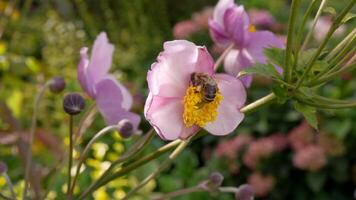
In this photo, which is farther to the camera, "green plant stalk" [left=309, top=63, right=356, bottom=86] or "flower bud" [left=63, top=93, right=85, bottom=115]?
"flower bud" [left=63, top=93, right=85, bottom=115]

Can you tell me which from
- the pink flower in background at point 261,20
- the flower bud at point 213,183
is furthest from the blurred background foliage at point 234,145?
the flower bud at point 213,183

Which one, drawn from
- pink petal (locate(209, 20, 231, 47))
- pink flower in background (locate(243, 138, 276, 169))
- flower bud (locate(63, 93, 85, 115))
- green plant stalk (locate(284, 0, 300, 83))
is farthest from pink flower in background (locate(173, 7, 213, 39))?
green plant stalk (locate(284, 0, 300, 83))

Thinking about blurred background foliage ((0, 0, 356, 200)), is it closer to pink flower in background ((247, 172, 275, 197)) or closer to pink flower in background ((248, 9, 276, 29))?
pink flower in background ((247, 172, 275, 197))

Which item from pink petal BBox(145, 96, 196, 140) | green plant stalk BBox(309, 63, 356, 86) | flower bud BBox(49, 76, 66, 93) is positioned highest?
green plant stalk BBox(309, 63, 356, 86)

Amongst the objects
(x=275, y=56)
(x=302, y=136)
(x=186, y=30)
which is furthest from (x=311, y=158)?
(x=275, y=56)

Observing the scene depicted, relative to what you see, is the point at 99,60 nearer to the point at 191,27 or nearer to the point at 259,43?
the point at 259,43

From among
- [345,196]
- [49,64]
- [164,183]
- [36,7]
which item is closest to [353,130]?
[345,196]

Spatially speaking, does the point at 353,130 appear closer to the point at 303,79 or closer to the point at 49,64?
the point at 49,64
